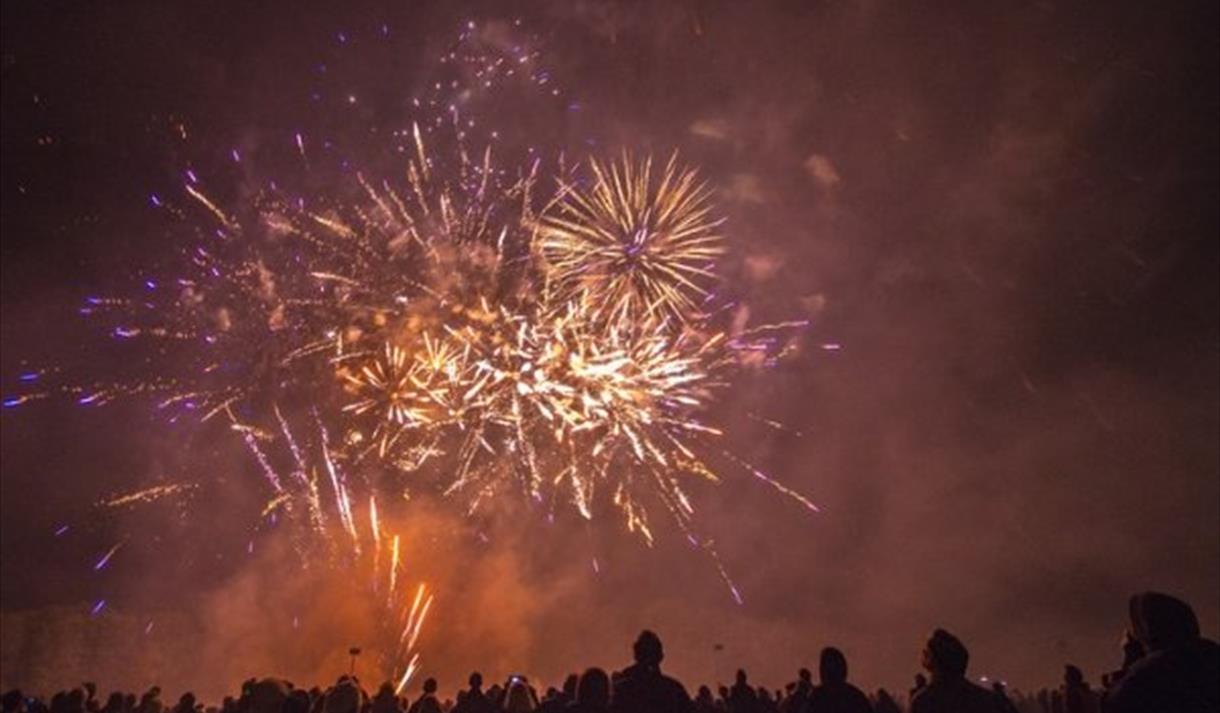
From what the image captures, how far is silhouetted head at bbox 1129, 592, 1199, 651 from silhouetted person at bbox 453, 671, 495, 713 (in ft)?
26.7

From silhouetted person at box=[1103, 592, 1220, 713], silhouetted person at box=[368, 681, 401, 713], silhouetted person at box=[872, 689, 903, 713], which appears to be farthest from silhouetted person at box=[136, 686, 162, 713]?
silhouetted person at box=[1103, 592, 1220, 713]

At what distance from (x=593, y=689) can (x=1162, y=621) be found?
441 cm

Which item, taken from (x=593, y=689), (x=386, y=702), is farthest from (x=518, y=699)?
(x=593, y=689)

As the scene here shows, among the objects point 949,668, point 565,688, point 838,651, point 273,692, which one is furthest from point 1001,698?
point 273,692

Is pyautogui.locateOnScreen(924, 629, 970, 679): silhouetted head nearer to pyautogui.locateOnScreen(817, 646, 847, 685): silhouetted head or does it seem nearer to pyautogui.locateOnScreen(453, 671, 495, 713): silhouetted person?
pyautogui.locateOnScreen(817, 646, 847, 685): silhouetted head

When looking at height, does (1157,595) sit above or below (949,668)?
above

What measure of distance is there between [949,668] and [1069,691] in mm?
4958

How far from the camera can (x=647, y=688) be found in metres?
6.18

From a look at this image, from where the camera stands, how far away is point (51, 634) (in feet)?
229

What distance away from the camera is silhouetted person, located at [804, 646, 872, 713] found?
549cm

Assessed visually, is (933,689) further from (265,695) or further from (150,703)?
(150,703)

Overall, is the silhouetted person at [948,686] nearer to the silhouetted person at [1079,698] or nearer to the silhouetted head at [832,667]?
the silhouetted head at [832,667]

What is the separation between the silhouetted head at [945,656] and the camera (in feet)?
17.1

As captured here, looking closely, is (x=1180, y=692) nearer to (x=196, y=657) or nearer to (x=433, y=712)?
(x=433, y=712)
